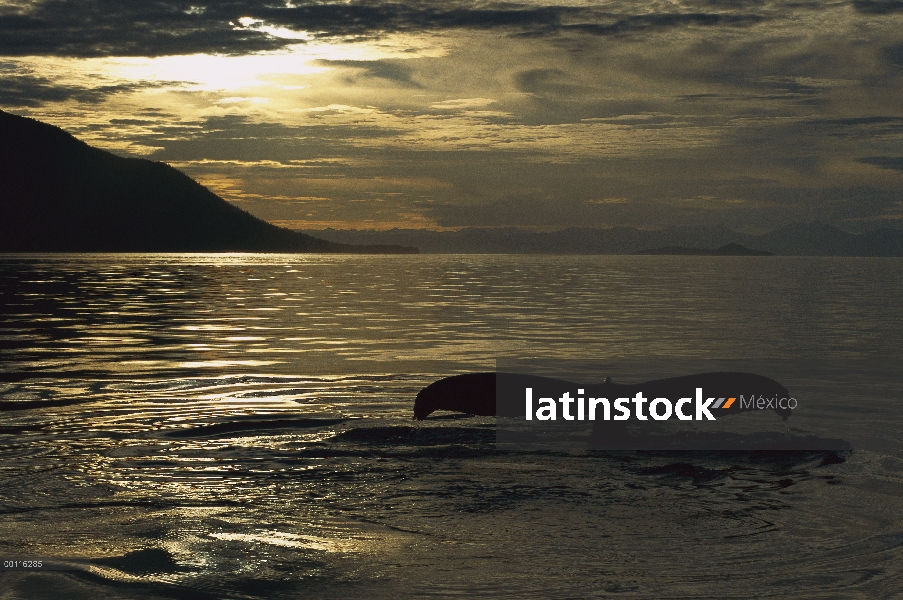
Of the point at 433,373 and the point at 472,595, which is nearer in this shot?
the point at 472,595

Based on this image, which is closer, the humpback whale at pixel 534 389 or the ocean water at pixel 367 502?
the ocean water at pixel 367 502

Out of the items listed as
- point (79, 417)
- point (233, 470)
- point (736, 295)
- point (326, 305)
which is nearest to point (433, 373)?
point (79, 417)

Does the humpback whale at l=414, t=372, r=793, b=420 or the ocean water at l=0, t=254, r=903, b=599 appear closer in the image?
the ocean water at l=0, t=254, r=903, b=599

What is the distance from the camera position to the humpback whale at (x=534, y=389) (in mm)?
13867

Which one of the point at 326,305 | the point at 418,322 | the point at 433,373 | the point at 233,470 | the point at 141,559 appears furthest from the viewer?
the point at 326,305

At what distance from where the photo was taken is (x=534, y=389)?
14242 millimetres

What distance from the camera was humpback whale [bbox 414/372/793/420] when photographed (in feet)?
45.5

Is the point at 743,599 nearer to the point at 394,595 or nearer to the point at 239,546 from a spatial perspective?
the point at 394,595

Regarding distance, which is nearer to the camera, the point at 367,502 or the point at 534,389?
the point at 367,502

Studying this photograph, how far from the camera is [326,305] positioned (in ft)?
161

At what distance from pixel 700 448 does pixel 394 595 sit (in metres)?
7.19

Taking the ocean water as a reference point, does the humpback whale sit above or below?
above

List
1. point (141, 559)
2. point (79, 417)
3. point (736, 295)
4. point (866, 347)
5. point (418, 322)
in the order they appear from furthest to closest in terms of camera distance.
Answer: point (736, 295) → point (418, 322) → point (866, 347) → point (79, 417) → point (141, 559)

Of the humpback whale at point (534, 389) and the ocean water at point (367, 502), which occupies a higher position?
the humpback whale at point (534, 389)
